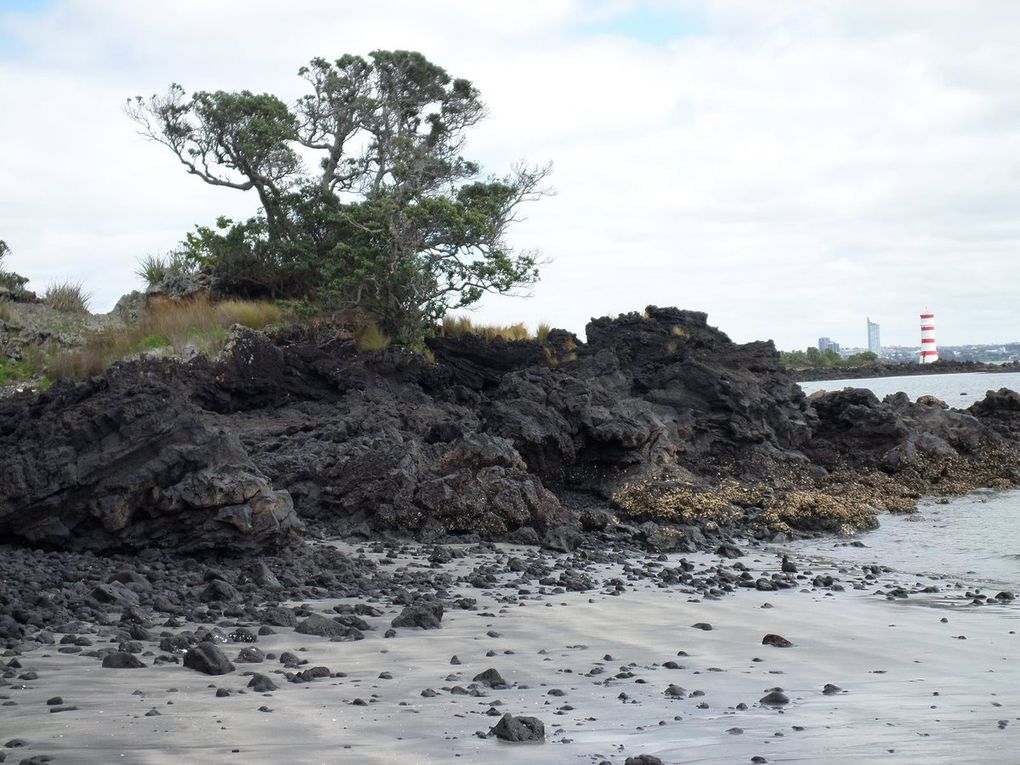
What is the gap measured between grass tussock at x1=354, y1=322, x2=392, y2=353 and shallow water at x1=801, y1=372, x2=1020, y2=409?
31.6m

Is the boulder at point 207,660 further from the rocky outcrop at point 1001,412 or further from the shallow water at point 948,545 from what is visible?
the rocky outcrop at point 1001,412

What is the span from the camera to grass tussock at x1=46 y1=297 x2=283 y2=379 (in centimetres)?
1978

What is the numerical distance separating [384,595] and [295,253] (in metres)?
15.4

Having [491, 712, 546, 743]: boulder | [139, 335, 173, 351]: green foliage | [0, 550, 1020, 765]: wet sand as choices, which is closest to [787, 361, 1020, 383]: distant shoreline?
[139, 335, 173, 351]: green foliage

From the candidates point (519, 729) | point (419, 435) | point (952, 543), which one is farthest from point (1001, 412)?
point (519, 729)

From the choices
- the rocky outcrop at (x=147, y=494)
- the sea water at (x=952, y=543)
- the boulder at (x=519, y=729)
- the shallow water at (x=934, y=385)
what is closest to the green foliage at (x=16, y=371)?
the rocky outcrop at (x=147, y=494)

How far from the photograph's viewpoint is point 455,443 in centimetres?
1394

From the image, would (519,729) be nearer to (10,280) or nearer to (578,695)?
(578,695)

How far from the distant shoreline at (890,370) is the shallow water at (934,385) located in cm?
48

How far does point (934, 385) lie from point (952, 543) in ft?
201

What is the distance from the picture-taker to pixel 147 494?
10102mm

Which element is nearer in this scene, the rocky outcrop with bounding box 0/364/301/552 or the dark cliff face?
the rocky outcrop with bounding box 0/364/301/552

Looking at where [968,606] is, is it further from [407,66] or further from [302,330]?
[407,66]

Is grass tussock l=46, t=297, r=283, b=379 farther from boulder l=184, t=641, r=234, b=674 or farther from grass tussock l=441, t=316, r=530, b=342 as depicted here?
boulder l=184, t=641, r=234, b=674
